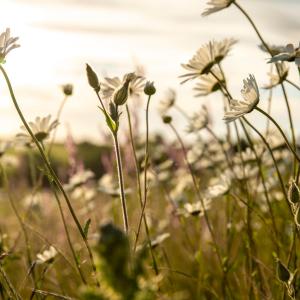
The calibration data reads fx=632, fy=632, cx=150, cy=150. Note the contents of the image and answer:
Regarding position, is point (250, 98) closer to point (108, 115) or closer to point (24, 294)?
point (108, 115)

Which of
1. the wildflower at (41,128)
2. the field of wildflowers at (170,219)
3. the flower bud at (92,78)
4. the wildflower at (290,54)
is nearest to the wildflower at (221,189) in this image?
the field of wildflowers at (170,219)

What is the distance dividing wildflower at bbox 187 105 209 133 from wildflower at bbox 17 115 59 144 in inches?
27.3

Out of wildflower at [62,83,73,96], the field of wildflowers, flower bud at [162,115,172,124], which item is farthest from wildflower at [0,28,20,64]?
flower bud at [162,115,172,124]

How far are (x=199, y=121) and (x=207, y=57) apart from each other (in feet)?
2.27

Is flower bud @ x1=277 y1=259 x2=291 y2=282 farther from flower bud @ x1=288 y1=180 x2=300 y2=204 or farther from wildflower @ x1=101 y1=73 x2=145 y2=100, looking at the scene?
wildflower @ x1=101 y1=73 x2=145 y2=100

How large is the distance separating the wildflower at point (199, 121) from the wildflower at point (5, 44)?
1.34 m

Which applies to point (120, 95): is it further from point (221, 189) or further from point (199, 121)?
point (199, 121)

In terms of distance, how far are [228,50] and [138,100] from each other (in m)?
0.69

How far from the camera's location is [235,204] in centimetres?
243

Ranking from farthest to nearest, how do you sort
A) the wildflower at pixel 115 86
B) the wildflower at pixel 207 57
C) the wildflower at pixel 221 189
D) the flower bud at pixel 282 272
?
the wildflower at pixel 221 189 < the wildflower at pixel 207 57 < the wildflower at pixel 115 86 < the flower bud at pixel 282 272

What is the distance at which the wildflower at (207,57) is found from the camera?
80.3 inches

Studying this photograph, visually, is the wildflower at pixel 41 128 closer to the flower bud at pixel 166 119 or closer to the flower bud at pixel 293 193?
the flower bud at pixel 166 119

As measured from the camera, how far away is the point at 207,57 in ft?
6.84

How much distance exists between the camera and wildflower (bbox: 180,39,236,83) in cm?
204
